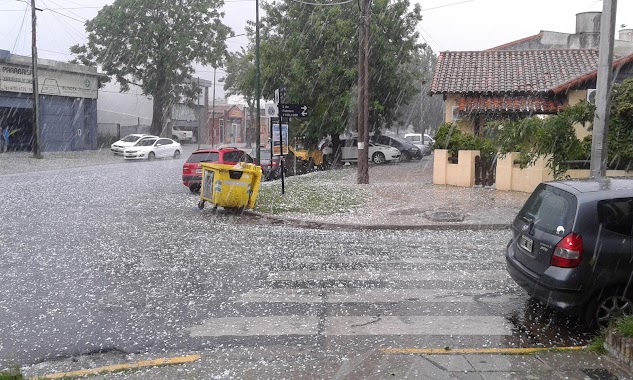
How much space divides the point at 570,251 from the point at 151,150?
33558mm

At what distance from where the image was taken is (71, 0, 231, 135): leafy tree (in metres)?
48.4

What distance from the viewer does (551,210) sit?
6.41m

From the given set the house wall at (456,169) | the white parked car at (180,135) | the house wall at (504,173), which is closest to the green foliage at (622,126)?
the house wall at (504,173)

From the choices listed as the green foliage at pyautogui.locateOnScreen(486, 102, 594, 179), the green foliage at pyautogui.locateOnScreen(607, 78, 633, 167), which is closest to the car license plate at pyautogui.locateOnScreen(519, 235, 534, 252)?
the green foliage at pyautogui.locateOnScreen(486, 102, 594, 179)

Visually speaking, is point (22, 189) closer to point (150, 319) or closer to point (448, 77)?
point (150, 319)

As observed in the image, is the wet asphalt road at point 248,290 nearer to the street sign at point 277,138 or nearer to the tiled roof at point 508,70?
the street sign at point 277,138

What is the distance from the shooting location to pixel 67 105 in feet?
143

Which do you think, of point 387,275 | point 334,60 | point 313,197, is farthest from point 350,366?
point 334,60

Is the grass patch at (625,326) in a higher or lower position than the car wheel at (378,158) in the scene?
lower

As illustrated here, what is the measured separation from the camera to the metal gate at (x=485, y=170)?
19156 millimetres

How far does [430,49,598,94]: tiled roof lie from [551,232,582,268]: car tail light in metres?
18.8

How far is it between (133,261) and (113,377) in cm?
457

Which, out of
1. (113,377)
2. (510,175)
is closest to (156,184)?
(510,175)

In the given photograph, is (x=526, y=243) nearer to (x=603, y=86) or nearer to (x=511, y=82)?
(x=603, y=86)
